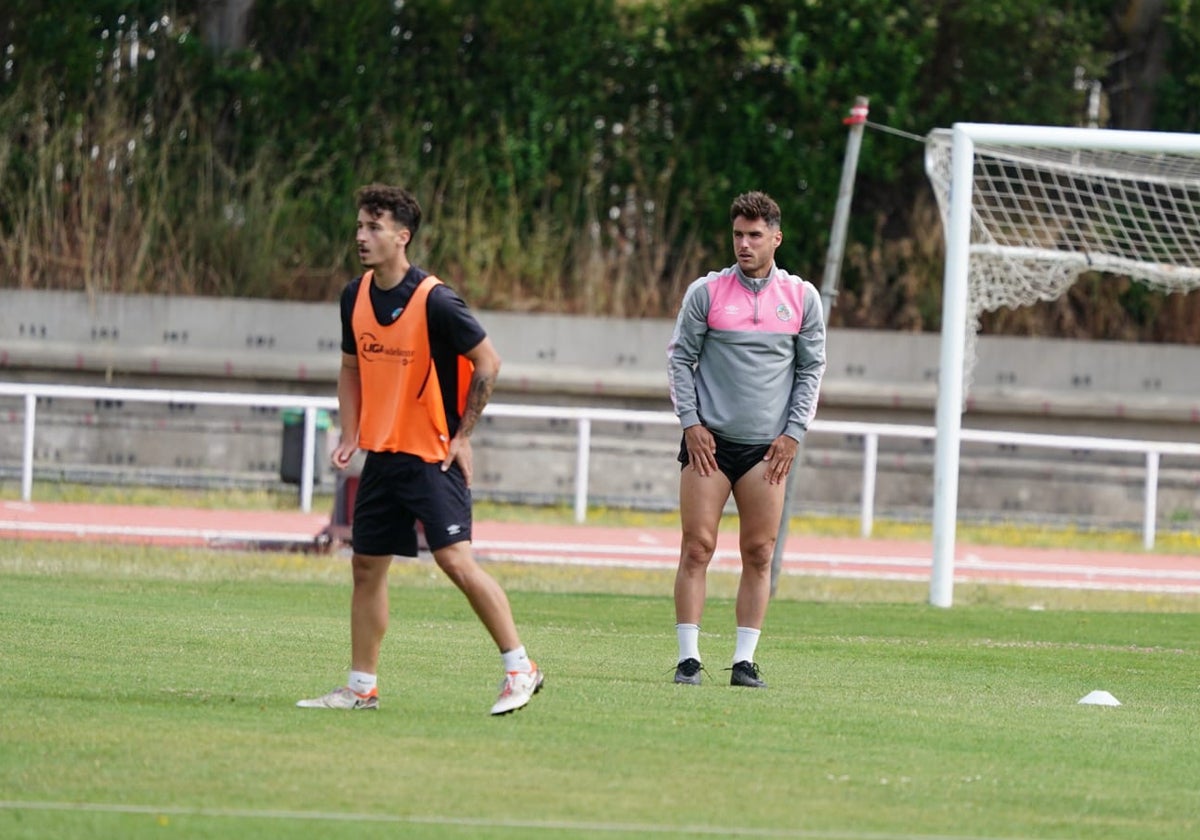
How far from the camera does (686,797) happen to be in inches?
246

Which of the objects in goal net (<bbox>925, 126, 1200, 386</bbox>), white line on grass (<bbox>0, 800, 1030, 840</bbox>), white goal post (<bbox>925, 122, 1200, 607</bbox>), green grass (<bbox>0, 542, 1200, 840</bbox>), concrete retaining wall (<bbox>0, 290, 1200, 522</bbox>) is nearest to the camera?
white line on grass (<bbox>0, 800, 1030, 840</bbox>)

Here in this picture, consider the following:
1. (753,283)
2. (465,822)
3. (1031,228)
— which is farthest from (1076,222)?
(465,822)

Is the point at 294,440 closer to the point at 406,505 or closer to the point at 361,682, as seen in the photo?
the point at 361,682

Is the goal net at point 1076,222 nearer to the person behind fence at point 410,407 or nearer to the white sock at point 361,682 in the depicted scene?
the person behind fence at point 410,407

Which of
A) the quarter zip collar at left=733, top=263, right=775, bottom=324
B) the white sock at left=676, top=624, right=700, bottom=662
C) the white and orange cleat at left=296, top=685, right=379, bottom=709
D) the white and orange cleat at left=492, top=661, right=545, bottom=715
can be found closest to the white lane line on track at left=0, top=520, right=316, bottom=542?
the white sock at left=676, top=624, right=700, bottom=662

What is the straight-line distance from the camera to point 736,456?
9.13 metres

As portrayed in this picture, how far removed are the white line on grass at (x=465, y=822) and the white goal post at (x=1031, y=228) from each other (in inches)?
358

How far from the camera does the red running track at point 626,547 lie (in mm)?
17578

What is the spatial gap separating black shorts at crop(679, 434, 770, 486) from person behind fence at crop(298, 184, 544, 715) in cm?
178

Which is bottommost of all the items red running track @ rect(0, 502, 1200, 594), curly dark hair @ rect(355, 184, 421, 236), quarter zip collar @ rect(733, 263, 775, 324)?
red running track @ rect(0, 502, 1200, 594)

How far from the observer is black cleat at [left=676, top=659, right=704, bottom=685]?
9.13m

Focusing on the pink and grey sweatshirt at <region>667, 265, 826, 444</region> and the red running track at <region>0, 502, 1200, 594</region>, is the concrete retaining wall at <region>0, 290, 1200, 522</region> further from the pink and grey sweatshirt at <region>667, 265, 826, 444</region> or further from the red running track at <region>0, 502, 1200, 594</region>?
the pink and grey sweatshirt at <region>667, 265, 826, 444</region>

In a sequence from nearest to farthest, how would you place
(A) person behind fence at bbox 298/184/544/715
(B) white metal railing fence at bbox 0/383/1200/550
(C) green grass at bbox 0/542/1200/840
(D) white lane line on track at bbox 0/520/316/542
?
(C) green grass at bbox 0/542/1200/840 → (A) person behind fence at bbox 298/184/544/715 → (D) white lane line on track at bbox 0/520/316/542 → (B) white metal railing fence at bbox 0/383/1200/550

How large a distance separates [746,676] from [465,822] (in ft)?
11.6
